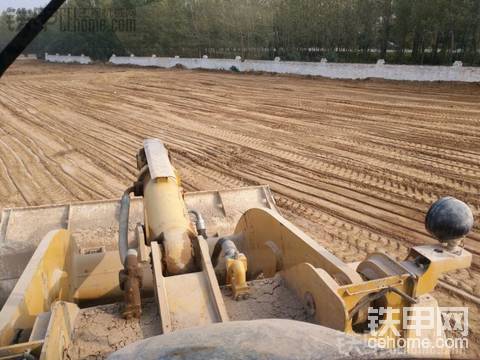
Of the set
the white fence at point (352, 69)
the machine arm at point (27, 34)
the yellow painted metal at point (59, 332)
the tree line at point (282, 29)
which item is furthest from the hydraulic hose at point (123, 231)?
the white fence at point (352, 69)

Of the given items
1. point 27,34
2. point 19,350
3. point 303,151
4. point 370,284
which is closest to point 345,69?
point 303,151

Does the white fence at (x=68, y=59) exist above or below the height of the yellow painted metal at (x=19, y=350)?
above

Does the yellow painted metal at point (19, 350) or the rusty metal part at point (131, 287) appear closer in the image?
the yellow painted metal at point (19, 350)

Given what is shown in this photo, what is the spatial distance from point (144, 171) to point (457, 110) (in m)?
12.2

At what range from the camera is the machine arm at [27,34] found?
1.10m

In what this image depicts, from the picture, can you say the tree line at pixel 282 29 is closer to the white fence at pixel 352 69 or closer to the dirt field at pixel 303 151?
the dirt field at pixel 303 151

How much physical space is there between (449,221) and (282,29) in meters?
32.1

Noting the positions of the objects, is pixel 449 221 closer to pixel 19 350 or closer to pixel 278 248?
pixel 278 248

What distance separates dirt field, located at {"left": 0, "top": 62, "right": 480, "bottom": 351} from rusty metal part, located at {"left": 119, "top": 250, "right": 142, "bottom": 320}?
3.04m

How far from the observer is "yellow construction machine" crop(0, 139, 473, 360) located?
1.22 metres

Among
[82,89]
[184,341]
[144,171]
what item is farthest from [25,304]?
[82,89]

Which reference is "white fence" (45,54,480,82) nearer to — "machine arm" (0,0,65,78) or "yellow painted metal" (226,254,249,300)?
"yellow painted metal" (226,254,249,300)

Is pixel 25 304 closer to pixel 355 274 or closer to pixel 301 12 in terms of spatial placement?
pixel 355 274

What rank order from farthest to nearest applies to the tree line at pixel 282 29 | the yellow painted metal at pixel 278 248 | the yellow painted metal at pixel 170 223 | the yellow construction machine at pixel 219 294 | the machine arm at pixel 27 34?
the tree line at pixel 282 29 < the yellow painted metal at pixel 170 223 < the yellow painted metal at pixel 278 248 < the yellow construction machine at pixel 219 294 < the machine arm at pixel 27 34
